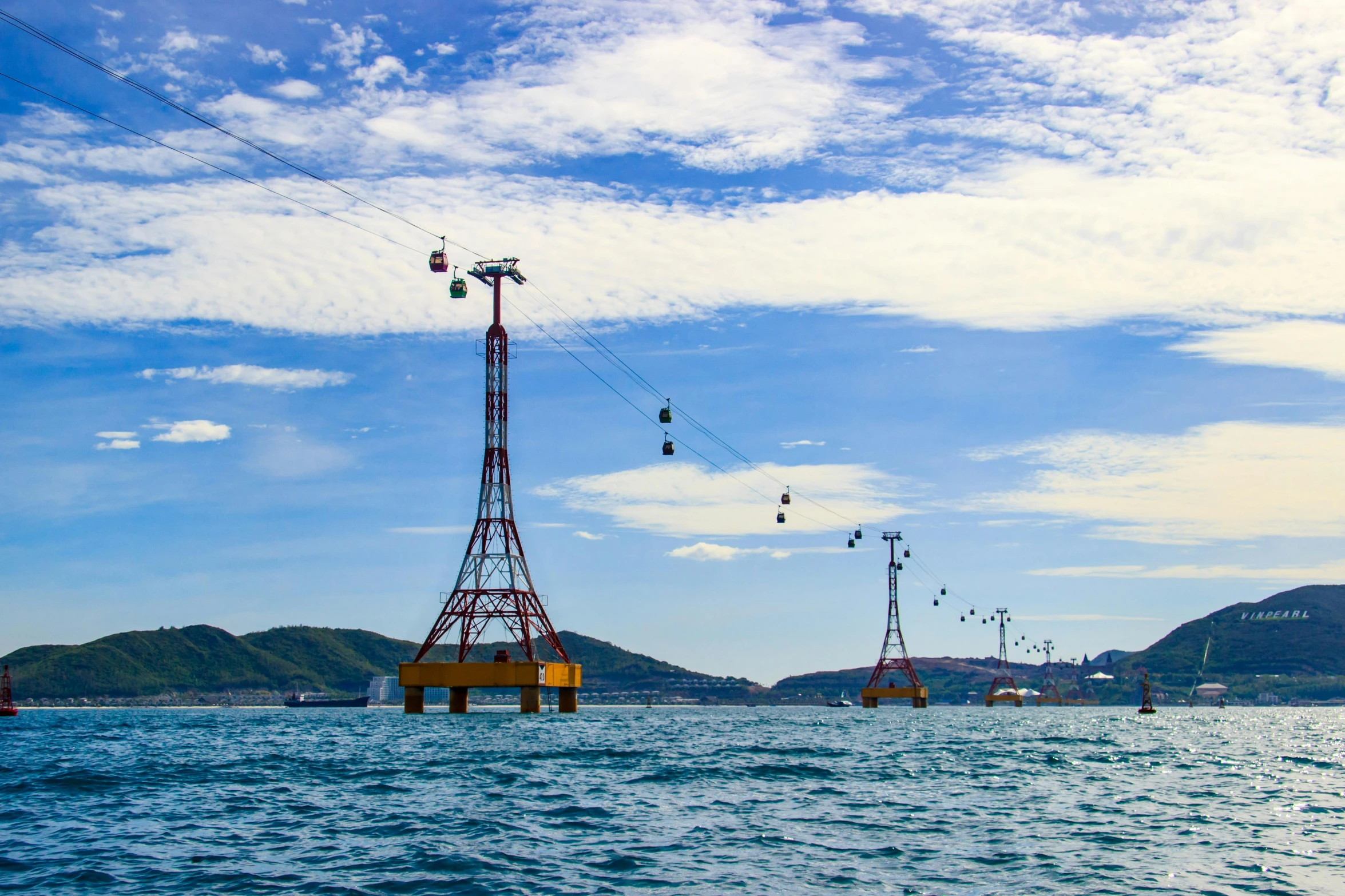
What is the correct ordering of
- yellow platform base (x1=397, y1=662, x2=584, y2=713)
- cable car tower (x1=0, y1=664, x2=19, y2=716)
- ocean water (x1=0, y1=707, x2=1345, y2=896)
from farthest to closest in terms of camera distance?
cable car tower (x1=0, y1=664, x2=19, y2=716) < yellow platform base (x1=397, y1=662, x2=584, y2=713) < ocean water (x1=0, y1=707, x2=1345, y2=896)

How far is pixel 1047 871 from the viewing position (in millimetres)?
20922

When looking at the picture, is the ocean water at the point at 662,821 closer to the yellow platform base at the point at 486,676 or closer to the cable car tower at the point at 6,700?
the yellow platform base at the point at 486,676

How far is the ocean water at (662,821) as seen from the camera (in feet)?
66.5

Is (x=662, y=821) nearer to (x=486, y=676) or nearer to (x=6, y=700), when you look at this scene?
Answer: (x=486, y=676)

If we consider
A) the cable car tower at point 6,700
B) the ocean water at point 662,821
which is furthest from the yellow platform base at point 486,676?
the cable car tower at point 6,700

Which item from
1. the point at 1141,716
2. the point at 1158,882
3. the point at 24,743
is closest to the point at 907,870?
the point at 1158,882

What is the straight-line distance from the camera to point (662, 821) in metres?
27.4

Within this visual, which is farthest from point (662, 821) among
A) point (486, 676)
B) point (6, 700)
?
point (6, 700)

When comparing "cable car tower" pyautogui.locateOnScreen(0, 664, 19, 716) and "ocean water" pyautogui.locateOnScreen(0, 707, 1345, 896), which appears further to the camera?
"cable car tower" pyautogui.locateOnScreen(0, 664, 19, 716)

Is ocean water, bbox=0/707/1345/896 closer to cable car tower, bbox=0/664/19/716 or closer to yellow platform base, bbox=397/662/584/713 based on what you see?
yellow platform base, bbox=397/662/584/713

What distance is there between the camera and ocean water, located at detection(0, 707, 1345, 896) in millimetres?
20281

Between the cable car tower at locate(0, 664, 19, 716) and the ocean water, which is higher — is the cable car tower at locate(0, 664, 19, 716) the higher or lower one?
the lower one

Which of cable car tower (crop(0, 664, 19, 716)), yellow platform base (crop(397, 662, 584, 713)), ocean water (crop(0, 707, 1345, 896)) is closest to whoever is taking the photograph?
ocean water (crop(0, 707, 1345, 896))

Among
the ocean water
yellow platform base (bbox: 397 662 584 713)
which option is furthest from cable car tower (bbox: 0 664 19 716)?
the ocean water
